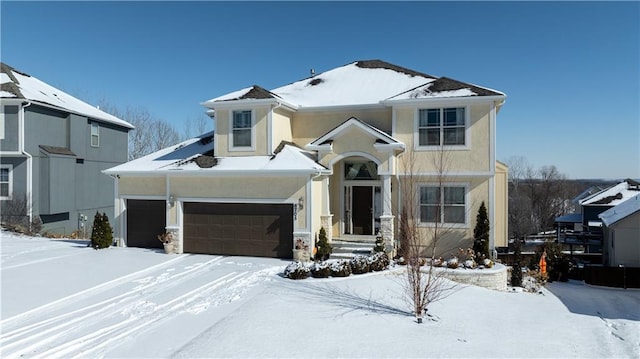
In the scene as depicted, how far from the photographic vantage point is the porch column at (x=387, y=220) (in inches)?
568

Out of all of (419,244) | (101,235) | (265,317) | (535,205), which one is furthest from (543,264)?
(535,205)

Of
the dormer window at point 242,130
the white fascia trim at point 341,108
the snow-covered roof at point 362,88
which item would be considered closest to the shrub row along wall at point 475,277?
the snow-covered roof at point 362,88

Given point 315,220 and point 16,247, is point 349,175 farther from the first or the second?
point 16,247

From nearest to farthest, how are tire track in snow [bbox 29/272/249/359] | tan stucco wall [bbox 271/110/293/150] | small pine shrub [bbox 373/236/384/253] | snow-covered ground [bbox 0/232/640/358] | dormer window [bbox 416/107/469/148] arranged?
tire track in snow [bbox 29/272/249/359] < snow-covered ground [bbox 0/232/640/358] < small pine shrub [bbox 373/236/384/253] < dormer window [bbox 416/107/469/148] < tan stucco wall [bbox 271/110/293/150]

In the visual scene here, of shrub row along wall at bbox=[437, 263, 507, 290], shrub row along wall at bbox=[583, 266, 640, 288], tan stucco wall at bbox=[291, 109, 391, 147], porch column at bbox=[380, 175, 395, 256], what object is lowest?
shrub row along wall at bbox=[583, 266, 640, 288]

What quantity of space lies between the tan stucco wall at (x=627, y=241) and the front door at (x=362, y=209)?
1085cm

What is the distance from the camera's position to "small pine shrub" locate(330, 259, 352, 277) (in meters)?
12.0

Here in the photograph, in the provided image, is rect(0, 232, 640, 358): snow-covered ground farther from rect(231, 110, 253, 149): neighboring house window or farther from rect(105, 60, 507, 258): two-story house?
rect(231, 110, 253, 149): neighboring house window

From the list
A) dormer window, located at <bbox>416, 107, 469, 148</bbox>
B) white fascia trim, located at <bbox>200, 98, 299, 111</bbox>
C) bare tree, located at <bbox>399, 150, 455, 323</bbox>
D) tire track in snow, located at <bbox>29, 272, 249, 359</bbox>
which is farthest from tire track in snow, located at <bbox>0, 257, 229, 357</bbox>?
dormer window, located at <bbox>416, 107, 469, 148</bbox>

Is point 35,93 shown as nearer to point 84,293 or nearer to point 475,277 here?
point 84,293

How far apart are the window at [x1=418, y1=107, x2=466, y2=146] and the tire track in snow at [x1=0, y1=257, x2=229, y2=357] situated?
31.6 feet

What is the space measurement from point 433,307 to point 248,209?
7768 millimetres

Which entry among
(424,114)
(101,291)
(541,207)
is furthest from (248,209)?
(541,207)

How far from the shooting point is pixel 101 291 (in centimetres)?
1048
